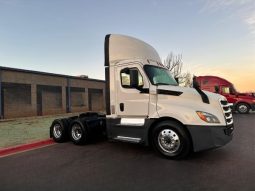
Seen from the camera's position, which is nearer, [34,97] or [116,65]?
[116,65]

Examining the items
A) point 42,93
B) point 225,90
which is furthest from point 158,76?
point 42,93

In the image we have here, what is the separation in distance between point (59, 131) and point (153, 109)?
413cm

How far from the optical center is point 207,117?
17.8ft

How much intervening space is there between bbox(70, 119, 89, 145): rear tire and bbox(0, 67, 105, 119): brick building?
1360cm

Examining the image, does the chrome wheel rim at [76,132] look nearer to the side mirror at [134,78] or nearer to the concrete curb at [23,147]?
the concrete curb at [23,147]

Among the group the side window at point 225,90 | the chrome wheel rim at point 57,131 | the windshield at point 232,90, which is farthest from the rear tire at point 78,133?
the windshield at point 232,90

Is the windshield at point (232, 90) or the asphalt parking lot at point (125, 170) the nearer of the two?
the asphalt parking lot at point (125, 170)

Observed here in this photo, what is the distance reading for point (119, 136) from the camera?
21.9ft

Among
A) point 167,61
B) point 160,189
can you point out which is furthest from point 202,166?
point 167,61

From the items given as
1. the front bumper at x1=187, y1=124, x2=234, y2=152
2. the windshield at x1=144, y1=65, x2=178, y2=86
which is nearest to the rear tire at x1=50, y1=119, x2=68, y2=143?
the windshield at x1=144, y1=65, x2=178, y2=86

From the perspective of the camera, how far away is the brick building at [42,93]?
19.4 m

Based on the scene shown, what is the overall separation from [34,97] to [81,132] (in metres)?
16.0

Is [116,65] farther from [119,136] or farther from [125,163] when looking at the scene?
[125,163]

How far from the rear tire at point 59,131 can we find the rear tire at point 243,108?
16.8 metres
